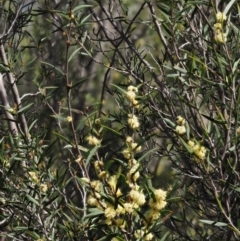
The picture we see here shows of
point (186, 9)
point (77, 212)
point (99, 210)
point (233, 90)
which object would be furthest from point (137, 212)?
point (186, 9)

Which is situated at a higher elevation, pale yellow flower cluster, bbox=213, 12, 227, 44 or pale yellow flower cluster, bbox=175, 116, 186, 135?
pale yellow flower cluster, bbox=213, 12, 227, 44

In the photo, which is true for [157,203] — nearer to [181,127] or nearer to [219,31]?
[181,127]

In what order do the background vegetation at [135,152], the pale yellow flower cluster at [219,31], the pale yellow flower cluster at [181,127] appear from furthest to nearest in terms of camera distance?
the pale yellow flower cluster at [181,127]
the pale yellow flower cluster at [219,31]
the background vegetation at [135,152]

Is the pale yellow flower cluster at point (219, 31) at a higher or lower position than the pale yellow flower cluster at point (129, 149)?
higher

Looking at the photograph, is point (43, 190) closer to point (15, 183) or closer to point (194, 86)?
point (15, 183)

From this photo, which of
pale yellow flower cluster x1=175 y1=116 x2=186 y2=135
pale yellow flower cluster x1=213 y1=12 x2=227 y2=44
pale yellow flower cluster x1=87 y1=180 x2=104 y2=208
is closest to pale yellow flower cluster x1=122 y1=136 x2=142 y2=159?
pale yellow flower cluster x1=87 y1=180 x2=104 y2=208

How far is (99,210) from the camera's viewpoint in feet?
7.30

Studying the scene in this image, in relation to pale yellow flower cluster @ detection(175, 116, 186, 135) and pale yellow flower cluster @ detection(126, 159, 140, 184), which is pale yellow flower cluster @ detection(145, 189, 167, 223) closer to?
pale yellow flower cluster @ detection(126, 159, 140, 184)

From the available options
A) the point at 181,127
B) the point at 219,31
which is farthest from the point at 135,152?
the point at 219,31

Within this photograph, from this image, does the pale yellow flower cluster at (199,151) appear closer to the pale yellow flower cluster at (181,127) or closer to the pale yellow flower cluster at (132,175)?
the pale yellow flower cluster at (181,127)

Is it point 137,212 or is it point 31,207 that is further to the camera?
point 31,207

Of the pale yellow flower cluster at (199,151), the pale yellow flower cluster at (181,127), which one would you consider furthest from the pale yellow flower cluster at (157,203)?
the pale yellow flower cluster at (181,127)

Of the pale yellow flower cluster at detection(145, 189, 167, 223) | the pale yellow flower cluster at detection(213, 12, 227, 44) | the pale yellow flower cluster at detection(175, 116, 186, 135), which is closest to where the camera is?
the pale yellow flower cluster at detection(145, 189, 167, 223)

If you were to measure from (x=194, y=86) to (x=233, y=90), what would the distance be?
0.32 meters
